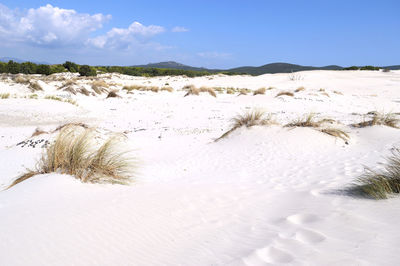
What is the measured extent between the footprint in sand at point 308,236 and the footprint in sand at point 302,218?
0.69 feet

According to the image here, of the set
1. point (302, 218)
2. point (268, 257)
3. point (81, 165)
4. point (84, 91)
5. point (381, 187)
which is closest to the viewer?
point (268, 257)

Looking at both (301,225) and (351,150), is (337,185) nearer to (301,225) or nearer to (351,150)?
(301,225)

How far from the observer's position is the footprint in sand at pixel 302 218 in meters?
2.35

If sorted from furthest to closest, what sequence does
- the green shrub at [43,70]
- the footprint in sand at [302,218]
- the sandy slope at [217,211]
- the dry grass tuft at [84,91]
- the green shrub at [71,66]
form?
the green shrub at [71,66]
the green shrub at [43,70]
the dry grass tuft at [84,91]
the footprint in sand at [302,218]
the sandy slope at [217,211]

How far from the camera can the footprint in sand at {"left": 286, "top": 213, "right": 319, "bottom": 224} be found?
A: 2348 millimetres

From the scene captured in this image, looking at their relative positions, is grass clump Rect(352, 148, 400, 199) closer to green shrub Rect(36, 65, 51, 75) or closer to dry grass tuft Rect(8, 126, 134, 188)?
dry grass tuft Rect(8, 126, 134, 188)

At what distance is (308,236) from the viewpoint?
204 centimetres

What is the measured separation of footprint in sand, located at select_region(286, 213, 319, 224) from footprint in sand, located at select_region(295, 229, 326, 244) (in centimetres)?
21

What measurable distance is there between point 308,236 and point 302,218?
15.7 inches

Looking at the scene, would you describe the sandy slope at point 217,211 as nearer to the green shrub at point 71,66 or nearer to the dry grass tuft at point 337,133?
the dry grass tuft at point 337,133

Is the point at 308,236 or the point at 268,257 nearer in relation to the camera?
the point at 268,257

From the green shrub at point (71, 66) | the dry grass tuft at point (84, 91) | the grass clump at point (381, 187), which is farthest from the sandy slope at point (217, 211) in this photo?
the green shrub at point (71, 66)

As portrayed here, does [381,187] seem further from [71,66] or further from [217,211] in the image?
[71,66]

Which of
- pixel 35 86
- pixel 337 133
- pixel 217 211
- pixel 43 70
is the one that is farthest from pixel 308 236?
pixel 43 70
